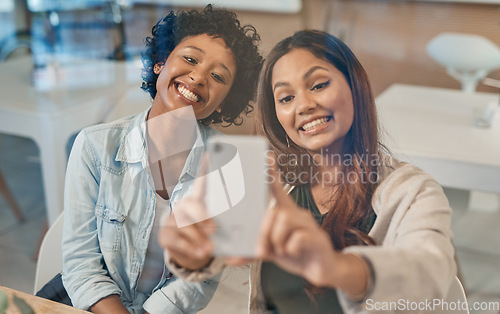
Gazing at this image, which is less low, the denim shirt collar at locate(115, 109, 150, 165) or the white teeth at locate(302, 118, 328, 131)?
the white teeth at locate(302, 118, 328, 131)

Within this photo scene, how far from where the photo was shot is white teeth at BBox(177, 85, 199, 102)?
1.97ft

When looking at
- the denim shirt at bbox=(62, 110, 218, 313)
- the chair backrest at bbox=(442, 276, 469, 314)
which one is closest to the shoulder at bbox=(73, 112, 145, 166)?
the denim shirt at bbox=(62, 110, 218, 313)

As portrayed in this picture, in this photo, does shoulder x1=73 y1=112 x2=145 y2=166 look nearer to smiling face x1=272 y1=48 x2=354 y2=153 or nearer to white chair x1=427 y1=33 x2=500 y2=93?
smiling face x1=272 y1=48 x2=354 y2=153

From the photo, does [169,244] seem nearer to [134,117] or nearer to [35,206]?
[134,117]

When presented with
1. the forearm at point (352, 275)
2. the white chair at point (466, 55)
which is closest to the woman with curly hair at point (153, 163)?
the forearm at point (352, 275)

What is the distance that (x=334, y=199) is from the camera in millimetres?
563

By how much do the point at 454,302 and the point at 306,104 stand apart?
27 cm

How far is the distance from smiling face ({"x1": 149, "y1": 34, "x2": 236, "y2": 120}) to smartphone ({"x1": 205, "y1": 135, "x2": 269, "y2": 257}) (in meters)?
0.05

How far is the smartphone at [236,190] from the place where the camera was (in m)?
0.50

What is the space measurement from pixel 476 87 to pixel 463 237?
249 millimetres

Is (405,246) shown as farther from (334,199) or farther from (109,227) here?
(109,227)

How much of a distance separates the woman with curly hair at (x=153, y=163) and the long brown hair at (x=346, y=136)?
0.03m

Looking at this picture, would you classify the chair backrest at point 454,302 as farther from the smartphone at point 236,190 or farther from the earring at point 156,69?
the earring at point 156,69

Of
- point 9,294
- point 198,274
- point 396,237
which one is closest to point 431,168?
point 396,237
